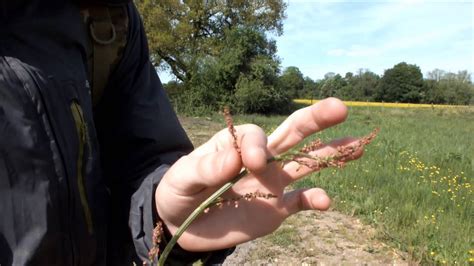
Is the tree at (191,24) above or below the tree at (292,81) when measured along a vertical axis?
above

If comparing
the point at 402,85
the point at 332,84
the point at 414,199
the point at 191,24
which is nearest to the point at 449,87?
the point at 402,85

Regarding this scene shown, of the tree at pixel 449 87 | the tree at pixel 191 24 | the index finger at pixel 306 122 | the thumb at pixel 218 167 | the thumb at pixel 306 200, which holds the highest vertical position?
the tree at pixel 191 24

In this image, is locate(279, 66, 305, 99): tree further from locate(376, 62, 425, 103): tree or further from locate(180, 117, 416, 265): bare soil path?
locate(180, 117, 416, 265): bare soil path

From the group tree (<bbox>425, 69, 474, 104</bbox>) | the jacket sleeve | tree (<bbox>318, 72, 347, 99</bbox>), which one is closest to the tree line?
the jacket sleeve

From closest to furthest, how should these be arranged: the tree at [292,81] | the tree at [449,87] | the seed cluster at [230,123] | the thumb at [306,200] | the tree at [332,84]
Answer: the seed cluster at [230,123]
the thumb at [306,200]
the tree at [292,81]
the tree at [449,87]
the tree at [332,84]

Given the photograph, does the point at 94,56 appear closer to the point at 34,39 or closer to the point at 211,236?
the point at 34,39

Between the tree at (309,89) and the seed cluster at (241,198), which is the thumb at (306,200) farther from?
the tree at (309,89)

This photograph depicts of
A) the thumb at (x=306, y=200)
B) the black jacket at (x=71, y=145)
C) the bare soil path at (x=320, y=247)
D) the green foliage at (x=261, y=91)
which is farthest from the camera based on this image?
the green foliage at (x=261, y=91)

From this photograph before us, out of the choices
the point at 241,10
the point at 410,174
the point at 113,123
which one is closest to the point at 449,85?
the point at 241,10

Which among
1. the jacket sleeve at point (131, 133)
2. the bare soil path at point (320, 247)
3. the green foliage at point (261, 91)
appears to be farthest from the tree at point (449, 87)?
the jacket sleeve at point (131, 133)

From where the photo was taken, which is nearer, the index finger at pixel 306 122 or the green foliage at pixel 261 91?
the index finger at pixel 306 122
